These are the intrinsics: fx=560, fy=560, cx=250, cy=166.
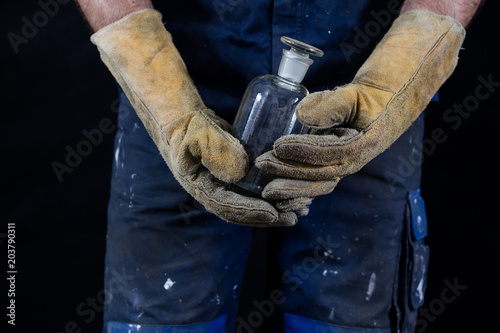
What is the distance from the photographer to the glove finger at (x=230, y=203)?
918mm

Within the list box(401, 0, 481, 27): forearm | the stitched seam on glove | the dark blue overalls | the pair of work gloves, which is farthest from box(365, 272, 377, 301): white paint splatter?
box(401, 0, 481, 27): forearm

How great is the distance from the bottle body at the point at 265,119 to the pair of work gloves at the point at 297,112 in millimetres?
40

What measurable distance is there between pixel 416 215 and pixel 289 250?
0.96ft

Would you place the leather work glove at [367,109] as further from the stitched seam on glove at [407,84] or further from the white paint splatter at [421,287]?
the white paint splatter at [421,287]

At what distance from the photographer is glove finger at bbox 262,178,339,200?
90 centimetres

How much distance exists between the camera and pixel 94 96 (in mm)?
1806

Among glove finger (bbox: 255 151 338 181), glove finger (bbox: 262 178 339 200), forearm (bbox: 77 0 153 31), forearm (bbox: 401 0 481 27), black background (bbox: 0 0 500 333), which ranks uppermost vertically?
forearm (bbox: 401 0 481 27)

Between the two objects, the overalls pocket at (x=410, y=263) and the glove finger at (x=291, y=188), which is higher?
the glove finger at (x=291, y=188)

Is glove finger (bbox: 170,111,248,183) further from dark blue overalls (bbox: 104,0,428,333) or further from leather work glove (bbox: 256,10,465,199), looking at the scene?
dark blue overalls (bbox: 104,0,428,333)

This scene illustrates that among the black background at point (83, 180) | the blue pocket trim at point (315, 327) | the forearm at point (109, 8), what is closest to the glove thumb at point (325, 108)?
the forearm at point (109, 8)

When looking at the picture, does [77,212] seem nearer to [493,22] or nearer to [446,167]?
[446,167]

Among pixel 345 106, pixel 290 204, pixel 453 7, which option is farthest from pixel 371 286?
pixel 453 7

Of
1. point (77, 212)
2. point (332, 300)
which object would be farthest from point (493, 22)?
point (77, 212)

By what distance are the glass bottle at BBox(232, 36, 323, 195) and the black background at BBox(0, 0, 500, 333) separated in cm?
90
